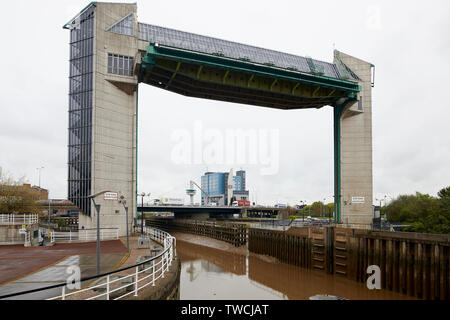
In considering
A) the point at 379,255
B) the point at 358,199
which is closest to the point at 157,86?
the point at 358,199

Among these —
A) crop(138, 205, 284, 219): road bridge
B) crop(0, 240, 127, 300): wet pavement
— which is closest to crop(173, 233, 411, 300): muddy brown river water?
crop(0, 240, 127, 300): wet pavement

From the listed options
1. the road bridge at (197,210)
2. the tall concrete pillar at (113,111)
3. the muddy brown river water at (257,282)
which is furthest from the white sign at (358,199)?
the road bridge at (197,210)

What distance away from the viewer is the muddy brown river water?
70.1ft

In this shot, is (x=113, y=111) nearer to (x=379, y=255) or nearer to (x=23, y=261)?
(x=23, y=261)

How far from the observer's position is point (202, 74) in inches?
1807

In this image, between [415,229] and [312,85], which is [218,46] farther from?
[415,229]

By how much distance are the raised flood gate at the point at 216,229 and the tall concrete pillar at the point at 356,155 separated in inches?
693

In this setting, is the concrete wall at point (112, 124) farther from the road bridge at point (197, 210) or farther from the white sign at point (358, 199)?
the road bridge at point (197, 210)

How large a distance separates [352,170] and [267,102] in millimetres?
17851

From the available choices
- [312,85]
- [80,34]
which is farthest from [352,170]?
[80,34]

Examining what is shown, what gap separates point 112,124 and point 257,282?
1012 inches

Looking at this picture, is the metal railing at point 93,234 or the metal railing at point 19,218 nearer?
the metal railing at point 19,218

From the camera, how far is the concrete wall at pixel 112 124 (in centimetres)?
3781
